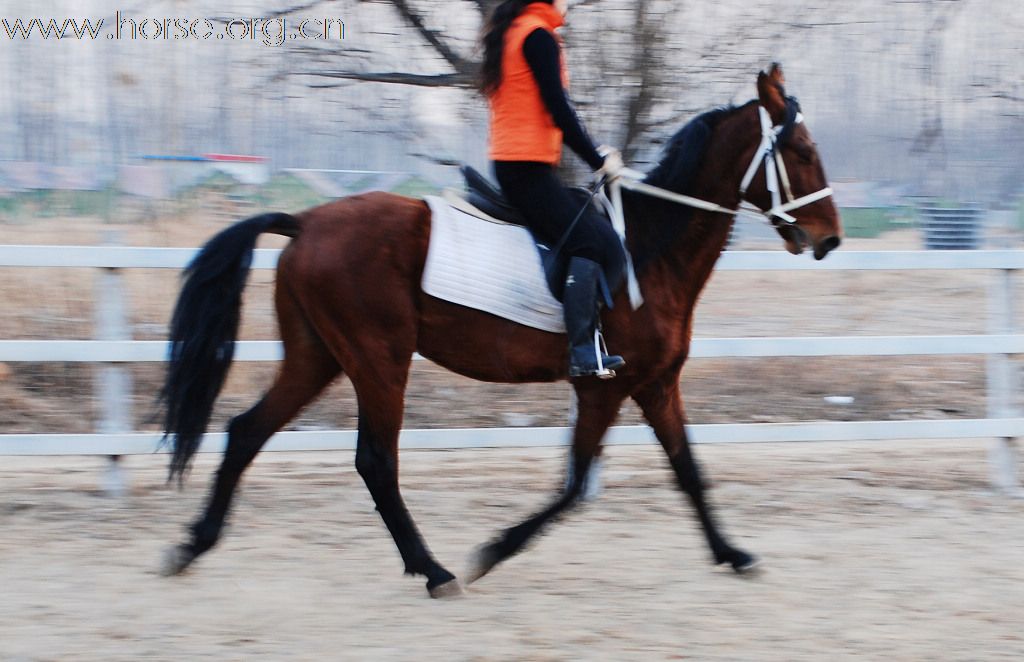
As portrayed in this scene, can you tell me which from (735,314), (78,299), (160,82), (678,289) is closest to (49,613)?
(678,289)

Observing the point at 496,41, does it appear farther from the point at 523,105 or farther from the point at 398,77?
the point at 398,77

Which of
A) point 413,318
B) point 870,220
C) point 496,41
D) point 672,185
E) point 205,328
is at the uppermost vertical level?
point 496,41

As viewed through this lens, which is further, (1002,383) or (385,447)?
(1002,383)

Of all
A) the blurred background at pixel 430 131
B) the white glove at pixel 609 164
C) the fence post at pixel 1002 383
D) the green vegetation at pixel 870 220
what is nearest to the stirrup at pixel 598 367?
the white glove at pixel 609 164

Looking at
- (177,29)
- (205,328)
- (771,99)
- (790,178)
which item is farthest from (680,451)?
(177,29)

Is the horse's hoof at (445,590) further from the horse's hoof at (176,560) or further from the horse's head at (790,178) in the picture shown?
the horse's head at (790,178)

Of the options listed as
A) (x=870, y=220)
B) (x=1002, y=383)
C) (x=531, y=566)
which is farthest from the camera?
(x=870, y=220)

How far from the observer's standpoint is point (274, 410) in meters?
4.71

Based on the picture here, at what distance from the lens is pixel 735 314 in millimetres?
9703

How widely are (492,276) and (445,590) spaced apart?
1.30 meters

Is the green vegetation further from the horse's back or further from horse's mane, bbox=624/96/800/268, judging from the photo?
the horse's back

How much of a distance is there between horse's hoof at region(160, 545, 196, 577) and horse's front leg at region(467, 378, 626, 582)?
3.91 ft

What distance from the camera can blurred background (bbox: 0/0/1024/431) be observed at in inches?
319

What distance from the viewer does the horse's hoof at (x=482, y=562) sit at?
14.7 ft
